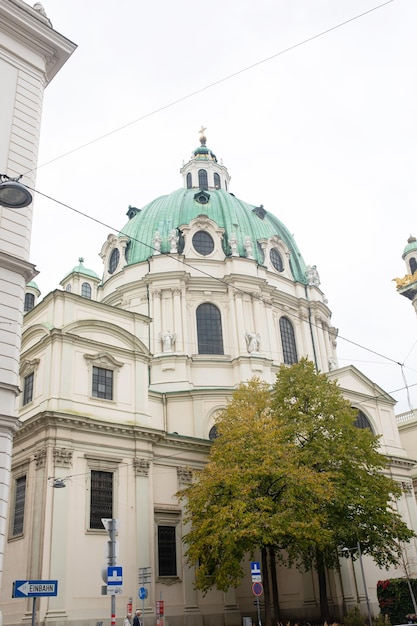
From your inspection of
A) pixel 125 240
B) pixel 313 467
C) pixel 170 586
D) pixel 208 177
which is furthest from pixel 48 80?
pixel 208 177

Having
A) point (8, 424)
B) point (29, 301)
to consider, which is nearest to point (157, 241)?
point (29, 301)

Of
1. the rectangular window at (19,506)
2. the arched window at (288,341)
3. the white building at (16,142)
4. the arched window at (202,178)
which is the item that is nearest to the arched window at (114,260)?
the arched window at (202,178)

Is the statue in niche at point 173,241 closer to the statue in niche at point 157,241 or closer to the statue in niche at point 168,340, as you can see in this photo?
the statue in niche at point 157,241

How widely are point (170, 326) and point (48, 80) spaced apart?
21783mm

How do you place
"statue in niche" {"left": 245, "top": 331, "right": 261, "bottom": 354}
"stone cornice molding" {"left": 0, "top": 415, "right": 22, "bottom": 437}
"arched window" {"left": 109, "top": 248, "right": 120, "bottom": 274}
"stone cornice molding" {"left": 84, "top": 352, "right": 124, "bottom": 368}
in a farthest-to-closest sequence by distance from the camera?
"arched window" {"left": 109, "top": 248, "right": 120, "bottom": 274}
"statue in niche" {"left": 245, "top": 331, "right": 261, "bottom": 354}
"stone cornice molding" {"left": 84, "top": 352, "right": 124, "bottom": 368}
"stone cornice molding" {"left": 0, "top": 415, "right": 22, "bottom": 437}

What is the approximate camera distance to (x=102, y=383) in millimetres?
30312

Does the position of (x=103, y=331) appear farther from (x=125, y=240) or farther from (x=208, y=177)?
(x=208, y=177)

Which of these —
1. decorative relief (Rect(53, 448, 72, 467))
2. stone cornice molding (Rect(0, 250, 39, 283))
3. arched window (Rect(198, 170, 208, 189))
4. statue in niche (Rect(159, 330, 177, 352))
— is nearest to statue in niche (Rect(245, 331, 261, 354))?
statue in niche (Rect(159, 330, 177, 352))

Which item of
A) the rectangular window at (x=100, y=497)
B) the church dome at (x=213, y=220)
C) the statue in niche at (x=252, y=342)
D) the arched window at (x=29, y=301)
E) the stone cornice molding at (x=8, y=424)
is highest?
A: the church dome at (x=213, y=220)

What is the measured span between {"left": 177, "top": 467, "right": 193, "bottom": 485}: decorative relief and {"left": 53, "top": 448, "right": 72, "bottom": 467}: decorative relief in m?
7.07

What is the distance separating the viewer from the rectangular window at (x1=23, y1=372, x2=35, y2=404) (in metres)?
29.8

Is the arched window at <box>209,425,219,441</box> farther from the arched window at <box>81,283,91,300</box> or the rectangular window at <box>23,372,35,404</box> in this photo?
the arched window at <box>81,283,91,300</box>

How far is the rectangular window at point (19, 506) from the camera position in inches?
1077

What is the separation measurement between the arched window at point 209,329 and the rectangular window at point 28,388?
12593mm
